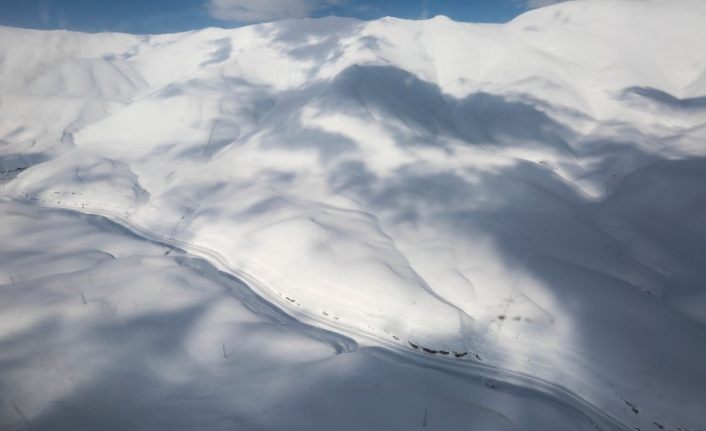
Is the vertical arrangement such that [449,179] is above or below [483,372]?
below

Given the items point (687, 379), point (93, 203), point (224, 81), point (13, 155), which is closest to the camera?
point (687, 379)

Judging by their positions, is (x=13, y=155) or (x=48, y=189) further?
(x=13, y=155)

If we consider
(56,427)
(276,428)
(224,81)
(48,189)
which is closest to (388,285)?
(276,428)

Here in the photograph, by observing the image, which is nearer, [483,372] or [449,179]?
[483,372]

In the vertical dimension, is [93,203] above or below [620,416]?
below

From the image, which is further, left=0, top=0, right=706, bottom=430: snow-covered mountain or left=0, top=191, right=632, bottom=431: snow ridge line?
left=0, top=0, right=706, bottom=430: snow-covered mountain

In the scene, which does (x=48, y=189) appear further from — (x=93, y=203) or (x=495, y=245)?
(x=495, y=245)

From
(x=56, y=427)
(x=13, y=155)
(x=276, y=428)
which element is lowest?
(x=13, y=155)

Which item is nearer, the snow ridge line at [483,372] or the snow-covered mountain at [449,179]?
the snow ridge line at [483,372]
